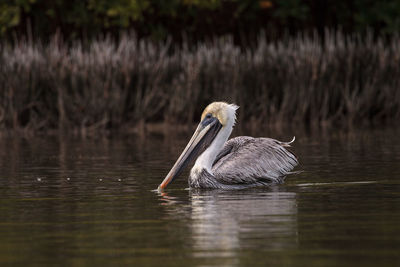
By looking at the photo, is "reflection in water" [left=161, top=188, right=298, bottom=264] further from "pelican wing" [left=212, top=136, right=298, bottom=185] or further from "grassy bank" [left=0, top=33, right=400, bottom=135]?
"grassy bank" [left=0, top=33, right=400, bottom=135]

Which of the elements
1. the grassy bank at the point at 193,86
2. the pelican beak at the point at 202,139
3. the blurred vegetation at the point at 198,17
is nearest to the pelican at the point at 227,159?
the pelican beak at the point at 202,139

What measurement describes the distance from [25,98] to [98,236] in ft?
52.1

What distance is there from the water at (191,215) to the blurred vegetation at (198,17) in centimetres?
1496

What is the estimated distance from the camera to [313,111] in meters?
23.6

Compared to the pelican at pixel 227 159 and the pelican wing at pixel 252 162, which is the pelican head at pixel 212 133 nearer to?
the pelican at pixel 227 159

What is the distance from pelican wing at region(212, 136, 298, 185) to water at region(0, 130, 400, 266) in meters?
0.22

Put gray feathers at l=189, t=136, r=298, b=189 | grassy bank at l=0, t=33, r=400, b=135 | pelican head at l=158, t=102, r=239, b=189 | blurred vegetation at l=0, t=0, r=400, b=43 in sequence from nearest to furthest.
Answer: gray feathers at l=189, t=136, r=298, b=189 < pelican head at l=158, t=102, r=239, b=189 < grassy bank at l=0, t=33, r=400, b=135 < blurred vegetation at l=0, t=0, r=400, b=43

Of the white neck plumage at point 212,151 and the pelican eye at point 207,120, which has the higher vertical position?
the pelican eye at point 207,120

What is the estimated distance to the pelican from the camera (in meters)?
11.6

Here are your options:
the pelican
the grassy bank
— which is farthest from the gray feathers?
the grassy bank

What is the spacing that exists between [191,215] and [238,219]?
573 mm

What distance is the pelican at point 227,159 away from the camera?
38.0 feet

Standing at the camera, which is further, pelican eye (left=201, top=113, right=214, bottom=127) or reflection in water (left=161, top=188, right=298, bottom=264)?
pelican eye (left=201, top=113, right=214, bottom=127)

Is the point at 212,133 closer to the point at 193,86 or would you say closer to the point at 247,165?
the point at 247,165
